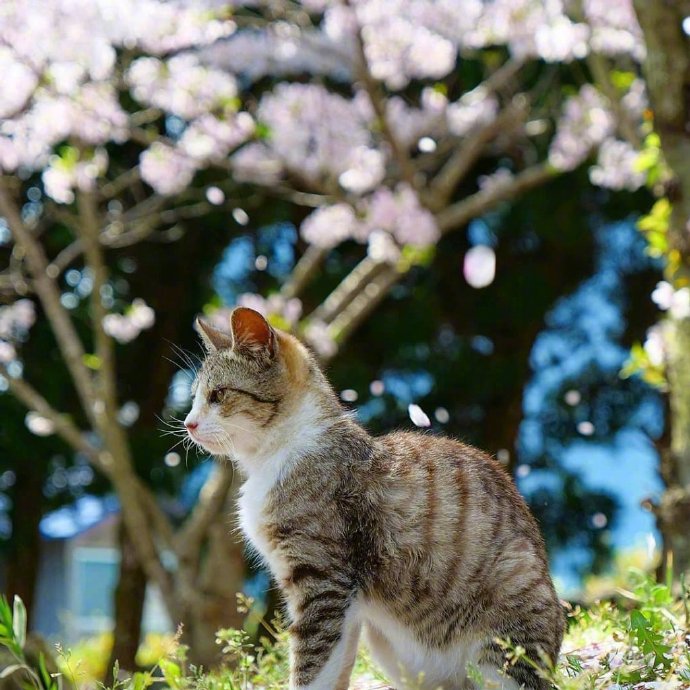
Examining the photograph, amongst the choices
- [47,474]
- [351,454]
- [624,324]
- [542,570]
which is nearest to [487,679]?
[542,570]

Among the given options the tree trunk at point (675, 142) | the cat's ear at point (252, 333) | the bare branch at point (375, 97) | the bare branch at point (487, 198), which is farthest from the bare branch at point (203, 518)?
the cat's ear at point (252, 333)

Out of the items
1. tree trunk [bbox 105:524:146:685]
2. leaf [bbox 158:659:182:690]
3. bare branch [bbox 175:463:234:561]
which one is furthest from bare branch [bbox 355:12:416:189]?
tree trunk [bbox 105:524:146:685]

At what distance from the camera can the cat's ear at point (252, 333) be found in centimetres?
338

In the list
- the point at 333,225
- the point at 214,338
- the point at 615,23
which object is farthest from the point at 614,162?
the point at 214,338

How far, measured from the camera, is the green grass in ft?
10.0

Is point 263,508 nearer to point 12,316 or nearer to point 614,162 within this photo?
point 614,162

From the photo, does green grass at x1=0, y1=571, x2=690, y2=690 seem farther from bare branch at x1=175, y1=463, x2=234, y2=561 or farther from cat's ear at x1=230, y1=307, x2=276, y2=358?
bare branch at x1=175, y1=463, x2=234, y2=561

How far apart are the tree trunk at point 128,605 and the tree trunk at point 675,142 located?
6688 millimetres

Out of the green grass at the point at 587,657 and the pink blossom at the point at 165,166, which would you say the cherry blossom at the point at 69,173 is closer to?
the pink blossom at the point at 165,166

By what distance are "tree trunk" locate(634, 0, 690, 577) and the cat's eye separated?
2811mm

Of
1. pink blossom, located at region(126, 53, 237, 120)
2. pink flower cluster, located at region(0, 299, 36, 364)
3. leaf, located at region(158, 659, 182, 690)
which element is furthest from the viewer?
pink flower cluster, located at region(0, 299, 36, 364)

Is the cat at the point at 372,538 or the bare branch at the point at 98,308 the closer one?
the cat at the point at 372,538

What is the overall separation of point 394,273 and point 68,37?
10.3ft

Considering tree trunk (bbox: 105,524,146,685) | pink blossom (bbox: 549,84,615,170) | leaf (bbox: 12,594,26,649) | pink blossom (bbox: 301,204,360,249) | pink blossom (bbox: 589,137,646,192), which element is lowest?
tree trunk (bbox: 105,524,146,685)
